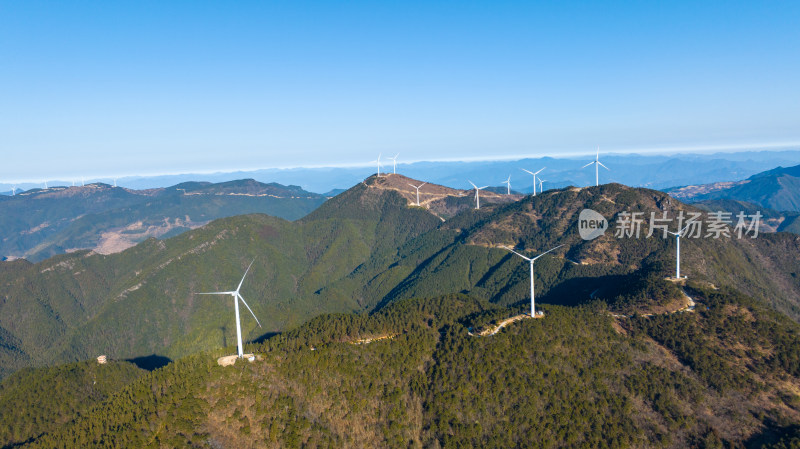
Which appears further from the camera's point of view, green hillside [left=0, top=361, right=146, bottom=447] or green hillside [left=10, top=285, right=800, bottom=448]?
green hillside [left=0, top=361, right=146, bottom=447]

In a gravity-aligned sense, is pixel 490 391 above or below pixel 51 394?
above

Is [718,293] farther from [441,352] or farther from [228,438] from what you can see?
[228,438]

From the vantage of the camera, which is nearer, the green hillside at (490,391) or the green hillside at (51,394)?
the green hillside at (490,391)

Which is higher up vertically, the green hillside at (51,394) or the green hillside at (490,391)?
the green hillside at (490,391)

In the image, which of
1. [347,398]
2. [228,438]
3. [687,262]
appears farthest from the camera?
[687,262]

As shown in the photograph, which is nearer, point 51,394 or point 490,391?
point 490,391

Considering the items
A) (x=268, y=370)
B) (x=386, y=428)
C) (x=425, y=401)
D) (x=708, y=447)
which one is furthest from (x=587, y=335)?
(x=268, y=370)

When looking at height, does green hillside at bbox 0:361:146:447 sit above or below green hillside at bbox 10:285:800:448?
below

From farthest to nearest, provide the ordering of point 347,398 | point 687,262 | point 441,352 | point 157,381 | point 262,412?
point 687,262, point 441,352, point 157,381, point 347,398, point 262,412
